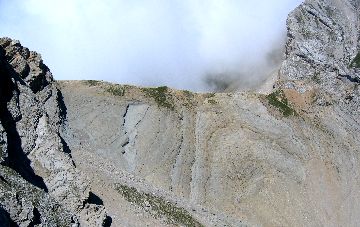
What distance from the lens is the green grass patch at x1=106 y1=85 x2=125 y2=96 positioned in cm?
8612

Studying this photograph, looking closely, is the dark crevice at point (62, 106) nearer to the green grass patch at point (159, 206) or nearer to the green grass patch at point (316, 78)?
the green grass patch at point (159, 206)

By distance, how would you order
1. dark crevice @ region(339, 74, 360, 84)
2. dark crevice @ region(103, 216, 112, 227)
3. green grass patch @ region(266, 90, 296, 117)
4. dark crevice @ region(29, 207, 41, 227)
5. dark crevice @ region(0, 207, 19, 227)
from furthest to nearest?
1. dark crevice @ region(339, 74, 360, 84)
2. green grass patch @ region(266, 90, 296, 117)
3. dark crevice @ region(103, 216, 112, 227)
4. dark crevice @ region(29, 207, 41, 227)
5. dark crevice @ region(0, 207, 19, 227)

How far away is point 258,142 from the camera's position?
8631 cm

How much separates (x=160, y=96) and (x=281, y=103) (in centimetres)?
1678

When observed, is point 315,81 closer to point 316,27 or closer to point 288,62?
point 288,62

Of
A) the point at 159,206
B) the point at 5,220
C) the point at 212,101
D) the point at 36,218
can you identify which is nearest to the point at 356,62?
the point at 212,101

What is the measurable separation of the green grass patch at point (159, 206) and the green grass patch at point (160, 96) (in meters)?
20.9

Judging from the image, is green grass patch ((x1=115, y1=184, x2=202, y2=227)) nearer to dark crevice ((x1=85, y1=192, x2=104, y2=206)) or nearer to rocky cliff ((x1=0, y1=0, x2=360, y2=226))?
rocky cliff ((x1=0, y1=0, x2=360, y2=226))

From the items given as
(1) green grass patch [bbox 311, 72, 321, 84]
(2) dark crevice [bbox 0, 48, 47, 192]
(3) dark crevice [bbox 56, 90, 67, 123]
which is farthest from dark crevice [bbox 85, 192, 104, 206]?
(1) green grass patch [bbox 311, 72, 321, 84]

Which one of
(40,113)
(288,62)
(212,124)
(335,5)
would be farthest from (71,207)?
(335,5)

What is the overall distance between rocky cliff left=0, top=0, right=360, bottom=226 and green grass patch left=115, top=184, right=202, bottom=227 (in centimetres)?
20

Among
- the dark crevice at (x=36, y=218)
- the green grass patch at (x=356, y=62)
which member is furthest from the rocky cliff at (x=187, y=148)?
the dark crevice at (x=36, y=218)

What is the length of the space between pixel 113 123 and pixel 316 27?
1811 inches

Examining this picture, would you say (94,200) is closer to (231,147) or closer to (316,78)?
(231,147)
